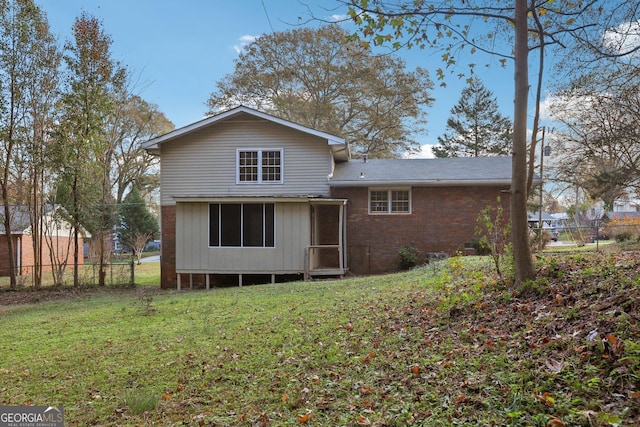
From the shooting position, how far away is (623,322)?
12.3 ft

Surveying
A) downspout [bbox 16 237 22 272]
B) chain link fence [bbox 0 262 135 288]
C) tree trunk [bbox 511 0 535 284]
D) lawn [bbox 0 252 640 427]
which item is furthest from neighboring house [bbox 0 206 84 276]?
tree trunk [bbox 511 0 535 284]

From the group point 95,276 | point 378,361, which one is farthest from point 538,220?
point 378,361

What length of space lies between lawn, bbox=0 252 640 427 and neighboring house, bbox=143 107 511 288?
8.19 m

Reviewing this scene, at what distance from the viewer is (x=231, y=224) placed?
15.2 meters

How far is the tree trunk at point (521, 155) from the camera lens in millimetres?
5867

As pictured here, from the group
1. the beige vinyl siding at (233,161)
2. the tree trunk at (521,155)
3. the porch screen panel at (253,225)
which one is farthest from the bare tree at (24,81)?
the tree trunk at (521,155)

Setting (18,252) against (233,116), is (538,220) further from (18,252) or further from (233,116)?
(18,252)

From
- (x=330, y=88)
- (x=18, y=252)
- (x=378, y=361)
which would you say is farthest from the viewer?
(x=330, y=88)

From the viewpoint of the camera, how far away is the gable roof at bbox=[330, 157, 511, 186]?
51.6ft

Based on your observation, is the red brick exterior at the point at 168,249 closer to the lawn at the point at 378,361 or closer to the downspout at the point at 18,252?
the lawn at the point at 378,361

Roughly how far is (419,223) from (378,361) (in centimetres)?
1205

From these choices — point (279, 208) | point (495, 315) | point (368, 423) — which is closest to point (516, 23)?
point (495, 315)

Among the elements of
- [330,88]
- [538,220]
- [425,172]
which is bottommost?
[538,220]

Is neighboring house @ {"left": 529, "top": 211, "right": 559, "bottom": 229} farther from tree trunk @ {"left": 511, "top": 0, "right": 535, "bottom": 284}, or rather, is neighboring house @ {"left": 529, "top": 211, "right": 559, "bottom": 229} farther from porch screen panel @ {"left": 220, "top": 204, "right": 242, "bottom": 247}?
tree trunk @ {"left": 511, "top": 0, "right": 535, "bottom": 284}
